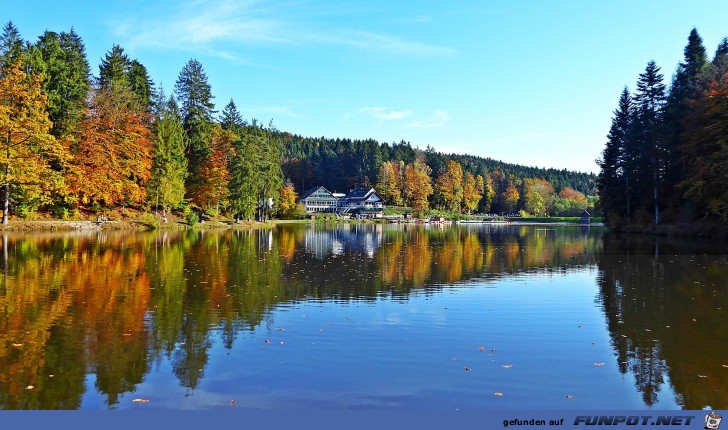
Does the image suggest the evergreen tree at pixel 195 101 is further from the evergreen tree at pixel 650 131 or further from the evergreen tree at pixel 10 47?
the evergreen tree at pixel 650 131

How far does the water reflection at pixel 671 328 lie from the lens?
766cm

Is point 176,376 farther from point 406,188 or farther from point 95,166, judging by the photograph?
point 406,188

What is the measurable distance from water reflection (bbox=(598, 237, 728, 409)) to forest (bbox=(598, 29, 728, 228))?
19.7 m

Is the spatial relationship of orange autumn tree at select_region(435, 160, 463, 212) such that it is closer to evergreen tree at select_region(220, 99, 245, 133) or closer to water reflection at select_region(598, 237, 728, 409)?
evergreen tree at select_region(220, 99, 245, 133)

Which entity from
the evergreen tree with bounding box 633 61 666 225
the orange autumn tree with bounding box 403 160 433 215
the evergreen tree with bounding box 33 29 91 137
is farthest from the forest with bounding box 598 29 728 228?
the orange autumn tree with bounding box 403 160 433 215

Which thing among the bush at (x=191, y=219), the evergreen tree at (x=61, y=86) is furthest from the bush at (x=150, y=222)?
the evergreen tree at (x=61, y=86)

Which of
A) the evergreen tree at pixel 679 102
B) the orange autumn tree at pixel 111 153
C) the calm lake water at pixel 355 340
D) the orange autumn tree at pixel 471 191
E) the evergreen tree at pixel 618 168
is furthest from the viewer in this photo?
the orange autumn tree at pixel 471 191

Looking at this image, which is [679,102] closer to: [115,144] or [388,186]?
[115,144]

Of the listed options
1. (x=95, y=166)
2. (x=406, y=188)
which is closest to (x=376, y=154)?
(x=406, y=188)

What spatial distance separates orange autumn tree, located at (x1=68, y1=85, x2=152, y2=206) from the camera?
166 feet

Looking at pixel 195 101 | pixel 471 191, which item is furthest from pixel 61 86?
pixel 471 191

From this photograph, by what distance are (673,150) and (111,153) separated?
172ft

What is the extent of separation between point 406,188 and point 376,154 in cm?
1416

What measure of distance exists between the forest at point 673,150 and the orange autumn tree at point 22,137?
161 feet
